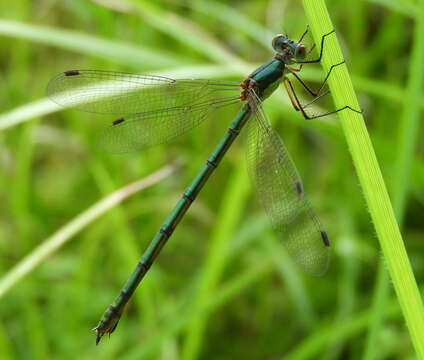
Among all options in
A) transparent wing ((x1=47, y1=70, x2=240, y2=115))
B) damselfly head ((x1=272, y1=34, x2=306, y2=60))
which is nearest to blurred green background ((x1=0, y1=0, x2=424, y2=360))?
transparent wing ((x1=47, y1=70, x2=240, y2=115))

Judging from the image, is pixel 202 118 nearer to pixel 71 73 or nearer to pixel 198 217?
pixel 71 73

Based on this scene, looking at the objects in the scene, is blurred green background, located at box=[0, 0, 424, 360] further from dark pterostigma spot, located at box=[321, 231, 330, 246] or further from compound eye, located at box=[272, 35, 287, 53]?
dark pterostigma spot, located at box=[321, 231, 330, 246]

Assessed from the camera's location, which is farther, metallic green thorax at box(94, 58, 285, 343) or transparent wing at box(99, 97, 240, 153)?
transparent wing at box(99, 97, 240, 153)

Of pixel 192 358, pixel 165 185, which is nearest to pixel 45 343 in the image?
pixel 192 358

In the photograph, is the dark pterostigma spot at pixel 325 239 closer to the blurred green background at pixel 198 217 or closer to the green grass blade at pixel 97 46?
the blurred green background at pixel 198 217

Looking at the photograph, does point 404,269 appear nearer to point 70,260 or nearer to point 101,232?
point 101,232
